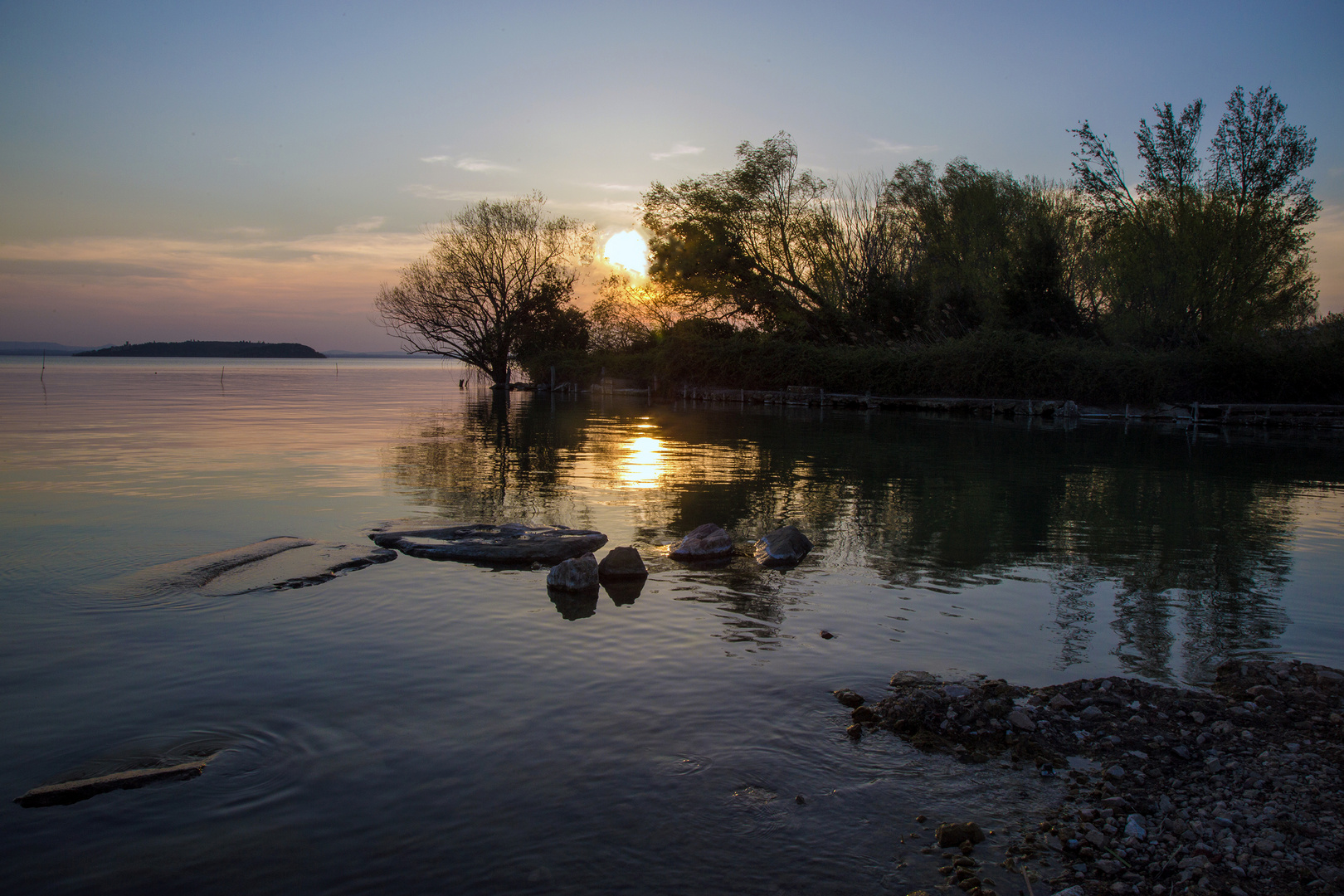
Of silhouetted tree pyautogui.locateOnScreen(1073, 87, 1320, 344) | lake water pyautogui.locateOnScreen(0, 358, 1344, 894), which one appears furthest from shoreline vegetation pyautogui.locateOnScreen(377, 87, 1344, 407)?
lake water pyautogui.locateOnScreen(0, 358, 1344, 894)

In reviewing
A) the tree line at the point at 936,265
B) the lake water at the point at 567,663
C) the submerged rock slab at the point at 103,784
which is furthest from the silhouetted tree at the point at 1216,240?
the submerged rock slab at the point at 103,784

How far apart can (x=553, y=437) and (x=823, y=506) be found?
583 inches

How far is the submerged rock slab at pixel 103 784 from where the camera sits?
4.12m

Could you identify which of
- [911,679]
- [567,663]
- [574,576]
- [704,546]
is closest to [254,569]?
[574,576]

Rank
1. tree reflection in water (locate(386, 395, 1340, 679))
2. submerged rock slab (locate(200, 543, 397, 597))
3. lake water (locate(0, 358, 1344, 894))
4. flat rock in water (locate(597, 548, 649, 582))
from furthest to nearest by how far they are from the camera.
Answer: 1. flat rock in water (locate(597, 548, 649, 582))
2. submerged rock slab (locate(200, 543, 397, 597))
3. tree reflection in water (locate(386, 395, 1340, 679))
4. lake water (locate(0, 358, 1344, 894))

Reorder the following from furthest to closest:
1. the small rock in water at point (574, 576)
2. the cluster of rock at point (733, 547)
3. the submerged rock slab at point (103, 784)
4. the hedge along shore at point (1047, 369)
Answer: the hedge along shore at point (1047, 369) → the cluster of rock at point (733, 547) → the small rock in water at point (574, 576) → the submerged rock slab at point (103, 784)

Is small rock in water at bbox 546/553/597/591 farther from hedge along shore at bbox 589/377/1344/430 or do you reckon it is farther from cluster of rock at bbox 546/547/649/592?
hedge along shore at bbox 589/377/1344/430

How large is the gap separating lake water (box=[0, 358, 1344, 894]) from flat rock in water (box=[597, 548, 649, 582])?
49cm

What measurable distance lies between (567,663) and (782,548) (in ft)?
13.4

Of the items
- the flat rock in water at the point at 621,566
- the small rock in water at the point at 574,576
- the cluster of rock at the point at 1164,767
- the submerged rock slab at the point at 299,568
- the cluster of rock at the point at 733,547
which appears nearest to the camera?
the cluster of rock at the point at 1164,767

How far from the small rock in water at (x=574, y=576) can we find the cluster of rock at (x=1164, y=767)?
3336 millimetres

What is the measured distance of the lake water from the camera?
385 cm

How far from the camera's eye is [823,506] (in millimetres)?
13406

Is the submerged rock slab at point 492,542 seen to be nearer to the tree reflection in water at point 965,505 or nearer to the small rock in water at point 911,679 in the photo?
the tree reflection in water at point 965,505
